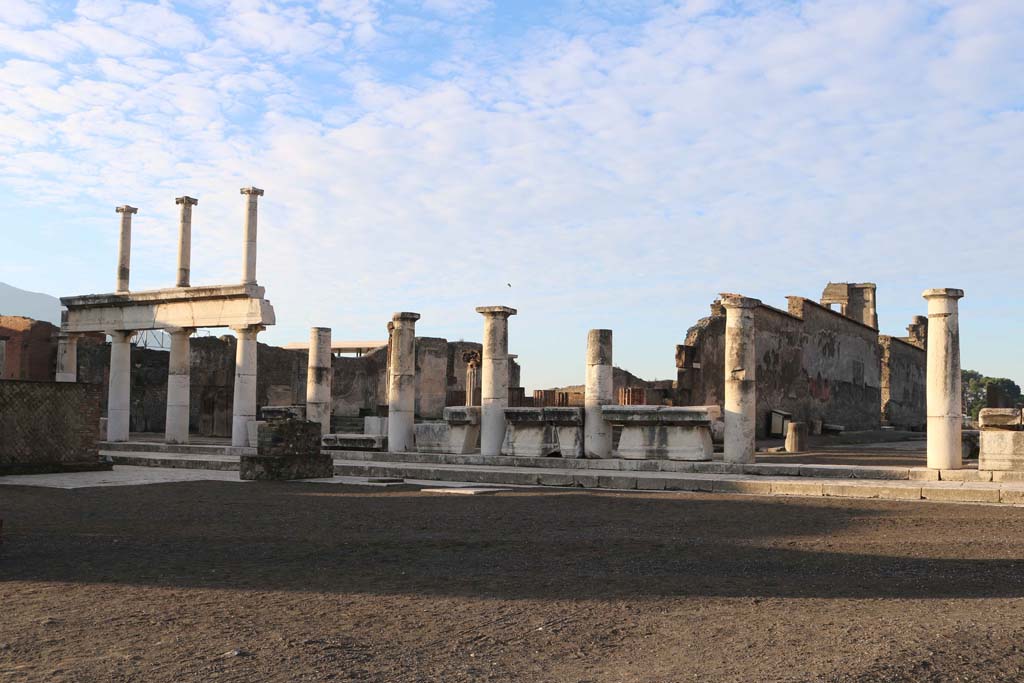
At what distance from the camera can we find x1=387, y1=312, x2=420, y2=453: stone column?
17.7 meters

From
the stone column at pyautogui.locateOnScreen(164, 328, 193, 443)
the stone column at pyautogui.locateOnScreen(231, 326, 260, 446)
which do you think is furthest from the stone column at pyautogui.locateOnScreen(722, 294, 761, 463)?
the stone column at pyautogui.locateOnScreen(164, 328, 193, 443)

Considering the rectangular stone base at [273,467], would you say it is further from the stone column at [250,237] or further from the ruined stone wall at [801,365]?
the ruined stone wall at [801,365]

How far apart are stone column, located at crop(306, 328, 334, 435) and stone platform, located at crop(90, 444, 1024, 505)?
3.25 metres

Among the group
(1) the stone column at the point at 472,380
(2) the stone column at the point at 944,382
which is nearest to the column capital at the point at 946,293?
(2) the stone column at the point at 944,382

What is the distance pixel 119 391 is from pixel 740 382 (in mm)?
14298

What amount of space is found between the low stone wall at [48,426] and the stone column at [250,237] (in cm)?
458

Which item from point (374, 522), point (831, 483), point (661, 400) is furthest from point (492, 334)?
point (661, 400)

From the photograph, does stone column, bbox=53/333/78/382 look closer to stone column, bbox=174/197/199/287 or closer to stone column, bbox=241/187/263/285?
stone column, bbox=174/197/199/287

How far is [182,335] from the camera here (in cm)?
2077

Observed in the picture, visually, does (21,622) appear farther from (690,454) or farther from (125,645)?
(690,454)

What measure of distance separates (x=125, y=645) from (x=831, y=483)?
30.8ft

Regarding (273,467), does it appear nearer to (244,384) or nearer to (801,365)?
(244,384)

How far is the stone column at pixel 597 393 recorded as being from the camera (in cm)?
1544

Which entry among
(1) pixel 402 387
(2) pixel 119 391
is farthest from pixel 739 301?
(2) pixel 119 391
